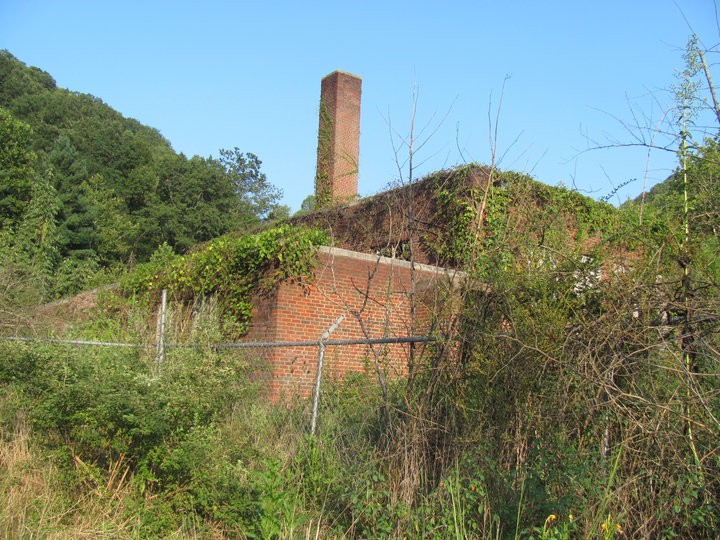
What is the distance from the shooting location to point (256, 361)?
8812 mm

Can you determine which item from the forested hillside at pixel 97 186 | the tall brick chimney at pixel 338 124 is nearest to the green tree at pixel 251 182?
the forested hillside at pixel 97 186

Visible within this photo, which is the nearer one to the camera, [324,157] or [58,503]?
[58,503]

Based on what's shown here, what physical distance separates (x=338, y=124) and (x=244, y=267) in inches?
435

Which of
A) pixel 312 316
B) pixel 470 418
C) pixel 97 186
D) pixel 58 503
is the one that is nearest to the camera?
pixel 470 418

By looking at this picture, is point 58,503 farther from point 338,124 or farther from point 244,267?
point 338,124

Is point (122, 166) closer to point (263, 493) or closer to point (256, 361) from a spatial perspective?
point (256, 361)

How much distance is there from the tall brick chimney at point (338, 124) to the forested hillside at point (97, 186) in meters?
14.3

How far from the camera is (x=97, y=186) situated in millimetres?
49219

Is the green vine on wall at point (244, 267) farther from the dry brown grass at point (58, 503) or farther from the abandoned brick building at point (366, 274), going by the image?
the dry brown grass at point (58, 503)

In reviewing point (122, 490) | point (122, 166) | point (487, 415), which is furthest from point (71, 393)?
point (122, 166)

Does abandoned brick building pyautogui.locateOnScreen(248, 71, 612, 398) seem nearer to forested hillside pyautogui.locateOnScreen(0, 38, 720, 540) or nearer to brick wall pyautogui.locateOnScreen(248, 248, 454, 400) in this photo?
brick wall pyautogui.locateOnScreen(248, 248, 454, 400)

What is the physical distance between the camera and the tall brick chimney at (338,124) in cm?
2020

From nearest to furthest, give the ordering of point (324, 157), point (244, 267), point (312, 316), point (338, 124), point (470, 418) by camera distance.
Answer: point (470, 418)
point (312, 316)
point (244, 267)
point (324, 157)
point (338, 124)

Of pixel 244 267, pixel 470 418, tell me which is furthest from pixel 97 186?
pixel 470 418
